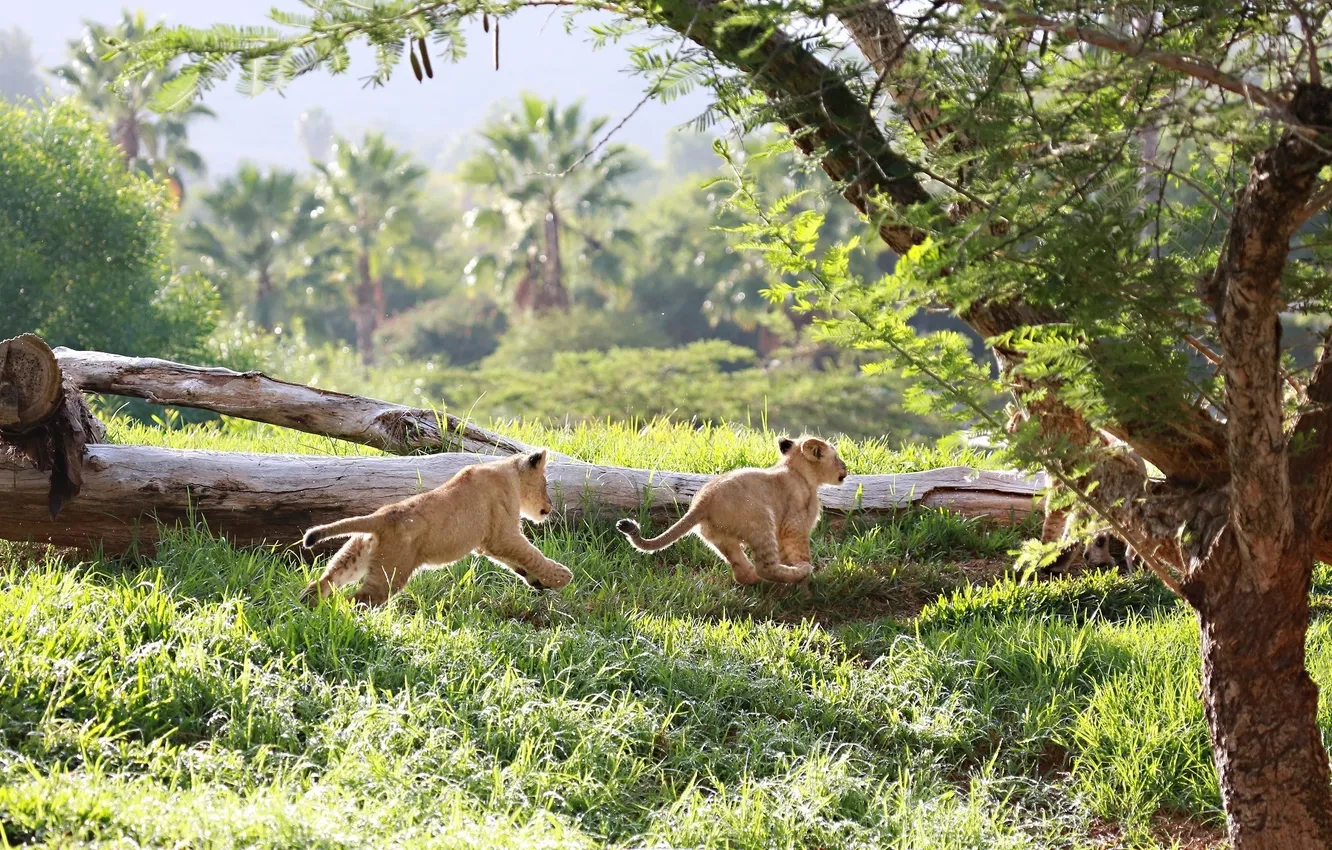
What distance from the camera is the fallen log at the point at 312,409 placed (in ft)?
26.4

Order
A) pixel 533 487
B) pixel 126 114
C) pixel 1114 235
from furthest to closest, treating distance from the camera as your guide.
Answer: pixel 126 114 < pixel 533 487 < pixel 1114 235

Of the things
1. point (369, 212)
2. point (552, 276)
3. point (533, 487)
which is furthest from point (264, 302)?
point (533, 487)

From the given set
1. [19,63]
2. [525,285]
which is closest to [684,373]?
[525,285]

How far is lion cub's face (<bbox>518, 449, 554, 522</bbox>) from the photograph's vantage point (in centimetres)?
647

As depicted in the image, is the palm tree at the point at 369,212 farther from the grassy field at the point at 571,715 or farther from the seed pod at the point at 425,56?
the seed pod at the point at 425,56

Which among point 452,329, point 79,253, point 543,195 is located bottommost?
point 452,329

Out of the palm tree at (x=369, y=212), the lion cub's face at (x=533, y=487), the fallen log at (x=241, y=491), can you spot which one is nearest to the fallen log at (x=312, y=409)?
the fallen log at (x=241, y=491)

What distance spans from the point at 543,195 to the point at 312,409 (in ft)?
126

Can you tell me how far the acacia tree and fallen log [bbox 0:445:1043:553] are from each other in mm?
2432

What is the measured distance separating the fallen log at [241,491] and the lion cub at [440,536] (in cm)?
84

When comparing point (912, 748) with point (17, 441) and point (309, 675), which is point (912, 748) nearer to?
point (309, 675)

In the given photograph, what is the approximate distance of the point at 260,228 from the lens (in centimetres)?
4784

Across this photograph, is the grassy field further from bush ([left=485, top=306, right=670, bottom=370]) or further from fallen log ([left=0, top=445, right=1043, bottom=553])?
bush ([left=485, top=306, right=670, bottom=370])

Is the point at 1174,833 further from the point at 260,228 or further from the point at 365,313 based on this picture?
the point at 365,313
